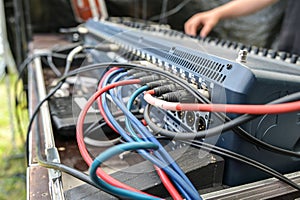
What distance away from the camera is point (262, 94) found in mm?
365

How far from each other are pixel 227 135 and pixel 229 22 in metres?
1.01

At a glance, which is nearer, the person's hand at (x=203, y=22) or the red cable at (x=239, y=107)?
the red cable at (x=239, y=107)

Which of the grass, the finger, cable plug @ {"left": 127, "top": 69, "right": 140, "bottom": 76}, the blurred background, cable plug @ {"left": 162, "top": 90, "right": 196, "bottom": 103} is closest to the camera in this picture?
cable plug @ {"left": 162, "top": 90, "right": 196, "bottom": 103}

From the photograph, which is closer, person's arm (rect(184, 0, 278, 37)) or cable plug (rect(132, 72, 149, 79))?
cable plug (rect(132, 72, 149, 79))

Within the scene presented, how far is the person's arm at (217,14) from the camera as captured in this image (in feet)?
3.32

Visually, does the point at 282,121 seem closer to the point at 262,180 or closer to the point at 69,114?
the point at 262,180

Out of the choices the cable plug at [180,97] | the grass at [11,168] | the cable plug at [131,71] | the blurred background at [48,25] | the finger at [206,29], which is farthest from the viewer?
the grass at [11,168]

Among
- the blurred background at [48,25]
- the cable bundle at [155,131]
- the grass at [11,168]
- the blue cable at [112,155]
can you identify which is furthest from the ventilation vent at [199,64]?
the grass at [11,168]

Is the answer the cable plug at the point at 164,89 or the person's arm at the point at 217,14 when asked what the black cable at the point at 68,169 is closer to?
the cable plug at the point at 164,89

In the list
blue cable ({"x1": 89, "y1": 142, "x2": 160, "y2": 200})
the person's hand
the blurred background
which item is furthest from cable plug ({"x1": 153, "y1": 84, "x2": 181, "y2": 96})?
the blurred background

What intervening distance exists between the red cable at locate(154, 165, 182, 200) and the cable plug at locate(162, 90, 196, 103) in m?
0.08

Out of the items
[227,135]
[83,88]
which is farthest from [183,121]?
[83,88]

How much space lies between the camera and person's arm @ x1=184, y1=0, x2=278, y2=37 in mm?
1013

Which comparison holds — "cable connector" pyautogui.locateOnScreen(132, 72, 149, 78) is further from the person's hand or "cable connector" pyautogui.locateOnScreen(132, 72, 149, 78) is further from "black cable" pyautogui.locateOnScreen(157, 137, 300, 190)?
the person's hand
